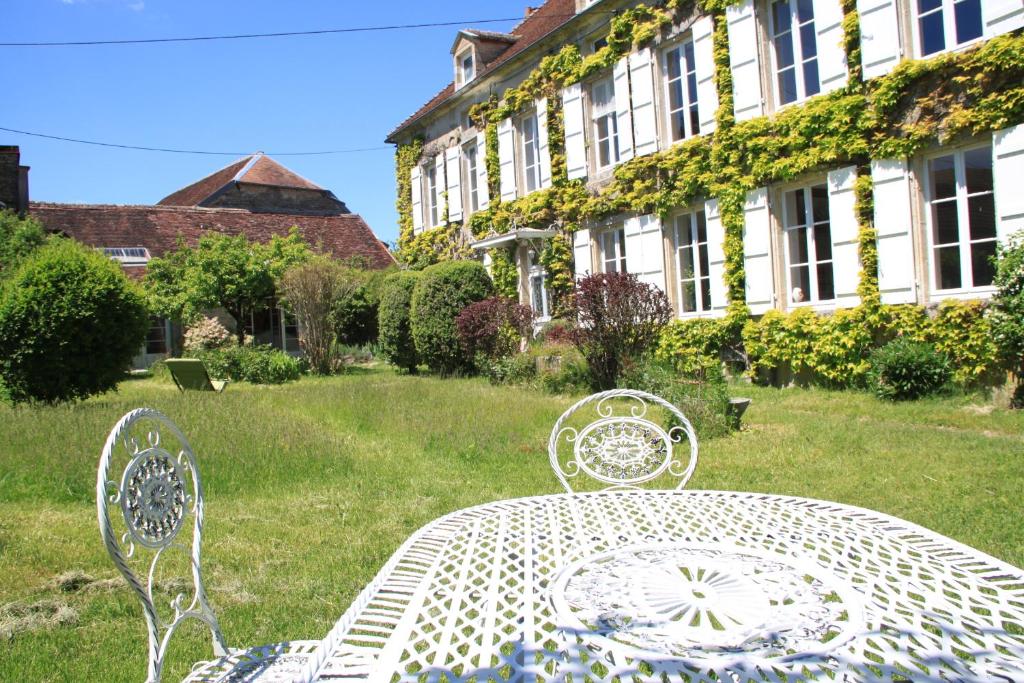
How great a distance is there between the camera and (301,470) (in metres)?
6.65

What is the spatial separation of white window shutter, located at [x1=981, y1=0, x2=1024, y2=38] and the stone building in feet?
0.04

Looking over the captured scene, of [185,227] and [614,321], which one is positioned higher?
[185,227]

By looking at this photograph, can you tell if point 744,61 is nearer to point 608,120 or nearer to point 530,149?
point 608,120

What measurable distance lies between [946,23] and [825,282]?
3548 millimetres

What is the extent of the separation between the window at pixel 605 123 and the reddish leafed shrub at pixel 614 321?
4.59 metres

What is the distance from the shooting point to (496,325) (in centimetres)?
1381

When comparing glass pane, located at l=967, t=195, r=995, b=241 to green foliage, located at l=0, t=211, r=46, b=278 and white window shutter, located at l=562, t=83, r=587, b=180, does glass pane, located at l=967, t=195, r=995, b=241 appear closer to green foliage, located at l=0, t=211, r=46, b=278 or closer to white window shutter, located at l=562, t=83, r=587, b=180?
white window shutter, located at l=562, t=83, r=587, b=180

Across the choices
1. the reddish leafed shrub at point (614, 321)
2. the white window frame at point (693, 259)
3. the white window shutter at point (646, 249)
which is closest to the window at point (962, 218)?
the white window frame at point (693, 259)

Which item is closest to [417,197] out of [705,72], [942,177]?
[705,72]

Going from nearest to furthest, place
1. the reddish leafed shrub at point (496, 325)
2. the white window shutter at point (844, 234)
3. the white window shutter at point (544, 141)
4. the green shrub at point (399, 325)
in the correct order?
the white window shutter at point (844, 234)
the reddish leafed shrub at point (496, 325)
the white window shutter at point (544, 141)
the green shrub at point (399, 325)

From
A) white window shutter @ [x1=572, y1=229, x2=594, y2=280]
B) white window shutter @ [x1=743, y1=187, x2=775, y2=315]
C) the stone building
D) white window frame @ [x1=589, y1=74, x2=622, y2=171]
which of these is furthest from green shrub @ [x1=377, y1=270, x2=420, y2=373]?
white window shutter @ [x1=743, y1=187, x2=775, y2=315]

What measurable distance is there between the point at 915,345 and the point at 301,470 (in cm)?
727

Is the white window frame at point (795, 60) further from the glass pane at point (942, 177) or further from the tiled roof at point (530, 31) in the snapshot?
the tiled roof at point (530, 31)

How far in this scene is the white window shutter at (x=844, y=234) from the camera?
1009 centimetres
